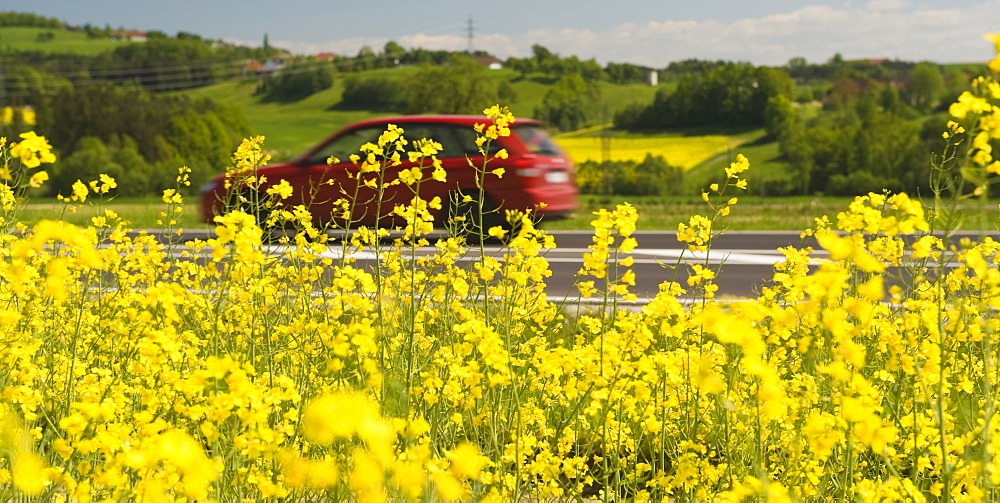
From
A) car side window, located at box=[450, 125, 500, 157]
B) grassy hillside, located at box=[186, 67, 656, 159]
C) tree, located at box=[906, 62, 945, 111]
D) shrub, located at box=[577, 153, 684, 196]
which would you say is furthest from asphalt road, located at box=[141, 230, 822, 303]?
tree, located at box=[906, 62, 945, 111]

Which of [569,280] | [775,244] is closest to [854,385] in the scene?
[569,280]

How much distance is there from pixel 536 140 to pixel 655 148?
4850cm

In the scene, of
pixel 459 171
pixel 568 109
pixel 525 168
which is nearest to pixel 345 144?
pixel 459 171

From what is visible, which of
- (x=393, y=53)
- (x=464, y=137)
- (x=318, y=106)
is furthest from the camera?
(x=393, y=53)

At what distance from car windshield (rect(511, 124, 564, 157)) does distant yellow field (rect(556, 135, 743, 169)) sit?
36641 millimetres

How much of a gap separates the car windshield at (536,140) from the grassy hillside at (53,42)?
4480 inches

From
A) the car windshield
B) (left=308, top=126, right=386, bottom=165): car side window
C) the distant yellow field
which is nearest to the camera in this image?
the car windshield

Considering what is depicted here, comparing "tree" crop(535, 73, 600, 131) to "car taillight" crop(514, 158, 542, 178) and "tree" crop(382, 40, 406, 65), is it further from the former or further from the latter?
"car taillight" crop(514, 158, 542, 178)

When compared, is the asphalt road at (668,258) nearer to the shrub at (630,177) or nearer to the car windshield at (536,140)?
the car windshield at (536,140)

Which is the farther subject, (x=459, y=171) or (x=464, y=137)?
(x=464, y=137)

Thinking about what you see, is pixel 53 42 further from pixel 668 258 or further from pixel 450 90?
pixel 668 258

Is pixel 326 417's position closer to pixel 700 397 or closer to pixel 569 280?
pixel 700 397

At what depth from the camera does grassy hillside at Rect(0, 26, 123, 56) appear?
11388 cm

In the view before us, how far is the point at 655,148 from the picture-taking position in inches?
2253
